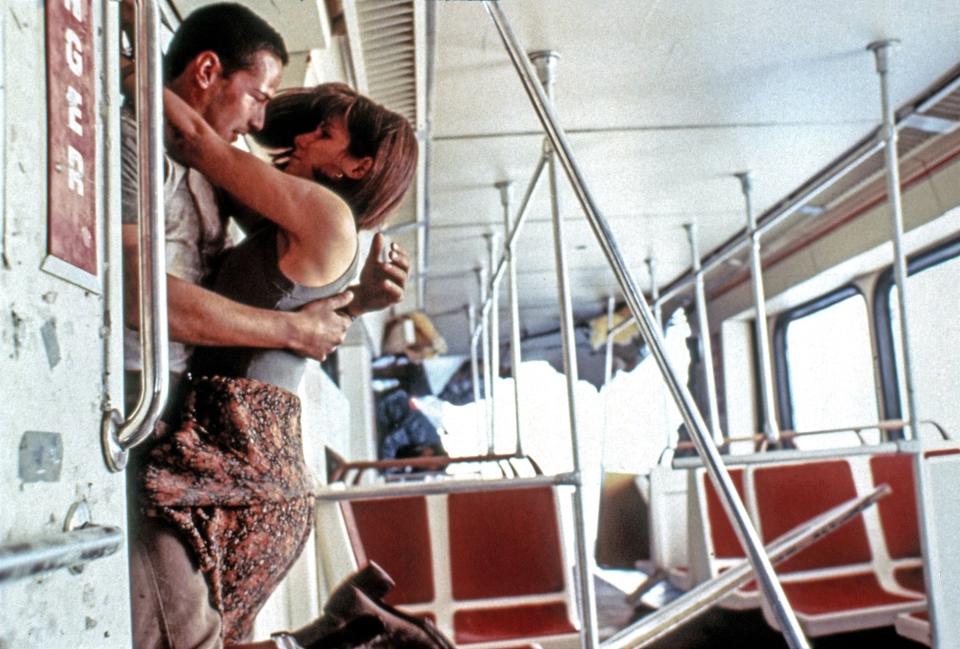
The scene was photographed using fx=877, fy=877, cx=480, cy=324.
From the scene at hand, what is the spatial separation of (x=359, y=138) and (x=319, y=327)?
0.38m

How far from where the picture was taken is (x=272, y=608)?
2.26 m

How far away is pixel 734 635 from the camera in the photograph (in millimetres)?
4145

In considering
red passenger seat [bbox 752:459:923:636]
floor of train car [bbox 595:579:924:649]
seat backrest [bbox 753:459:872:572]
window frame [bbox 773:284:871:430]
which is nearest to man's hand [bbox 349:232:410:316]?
red passenger seat [bbox 752:459:923:636]

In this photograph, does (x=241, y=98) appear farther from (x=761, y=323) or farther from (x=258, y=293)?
(x=761, y=323)

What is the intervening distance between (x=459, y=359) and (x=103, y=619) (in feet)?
29.0

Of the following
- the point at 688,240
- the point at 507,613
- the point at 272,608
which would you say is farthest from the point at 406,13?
the point at 688,240

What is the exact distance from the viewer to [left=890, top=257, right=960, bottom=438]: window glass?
15.1 feet

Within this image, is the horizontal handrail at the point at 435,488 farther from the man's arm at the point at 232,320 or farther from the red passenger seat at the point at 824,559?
the red passenger seat at the point at 824,559

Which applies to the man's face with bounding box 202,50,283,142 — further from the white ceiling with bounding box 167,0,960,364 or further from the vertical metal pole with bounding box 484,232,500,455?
the vertical metal pole with bounding box 484,232,500,455

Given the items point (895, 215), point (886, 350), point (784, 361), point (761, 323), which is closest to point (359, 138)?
point (895, 215)

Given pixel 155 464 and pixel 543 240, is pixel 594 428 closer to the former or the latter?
pixel 543 240

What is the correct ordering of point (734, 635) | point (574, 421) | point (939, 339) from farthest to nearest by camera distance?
point (939, 339) → point (734, 635) → point (574, 421)

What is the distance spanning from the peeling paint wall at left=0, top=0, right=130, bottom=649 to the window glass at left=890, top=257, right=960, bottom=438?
4519mm

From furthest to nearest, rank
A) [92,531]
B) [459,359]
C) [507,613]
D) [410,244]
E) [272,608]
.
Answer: [459,359] → [410,244] → [507,613] → [272,608] → [92,531]
